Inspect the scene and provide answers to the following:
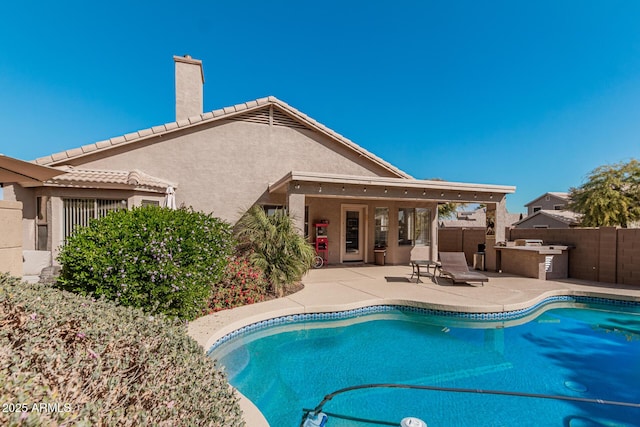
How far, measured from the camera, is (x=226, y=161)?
13.4m

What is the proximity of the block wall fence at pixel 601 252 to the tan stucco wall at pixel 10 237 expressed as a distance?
18.6 metres

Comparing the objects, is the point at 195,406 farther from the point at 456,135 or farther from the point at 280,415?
the point at 456,135

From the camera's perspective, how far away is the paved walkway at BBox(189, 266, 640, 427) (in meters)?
7.38

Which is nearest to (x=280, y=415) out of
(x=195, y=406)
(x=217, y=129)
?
(x=195, y=406)

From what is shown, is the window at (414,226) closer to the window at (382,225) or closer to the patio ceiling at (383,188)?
the window at (382,225)

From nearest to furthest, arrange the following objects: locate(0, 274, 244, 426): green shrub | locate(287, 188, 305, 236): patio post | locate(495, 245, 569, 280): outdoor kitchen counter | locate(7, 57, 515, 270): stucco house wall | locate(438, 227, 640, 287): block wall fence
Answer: locate(0, 274, 244, 426): green shrub → locate(7, 57, 515, 270): stucco house wall → locate(287, 188, 305, 236): patio post → locate(438, 227, 640, 287): block wall fence → locate(495, 245, 569, 280): outdoor kitchen counter

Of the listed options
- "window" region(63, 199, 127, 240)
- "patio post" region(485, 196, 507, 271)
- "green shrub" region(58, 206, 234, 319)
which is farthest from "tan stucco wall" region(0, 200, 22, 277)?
"patio post" region(485, 196, 507, 271)

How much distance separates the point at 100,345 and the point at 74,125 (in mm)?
21169

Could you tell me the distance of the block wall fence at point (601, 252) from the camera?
11.9 metres

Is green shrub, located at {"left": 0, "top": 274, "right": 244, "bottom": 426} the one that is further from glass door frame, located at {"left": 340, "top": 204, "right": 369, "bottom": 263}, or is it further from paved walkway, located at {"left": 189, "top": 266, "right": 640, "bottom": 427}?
glass door frame, located at {"left": 340, "top": 204, "right": 369, "bottom": 263}

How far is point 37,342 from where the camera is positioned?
2.18 metres

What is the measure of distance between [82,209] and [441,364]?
12037 mm

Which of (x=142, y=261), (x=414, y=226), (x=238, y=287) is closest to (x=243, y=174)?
(x=238, y=287)

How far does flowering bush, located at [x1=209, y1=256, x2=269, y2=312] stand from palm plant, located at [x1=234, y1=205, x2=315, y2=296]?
0.36 meters
